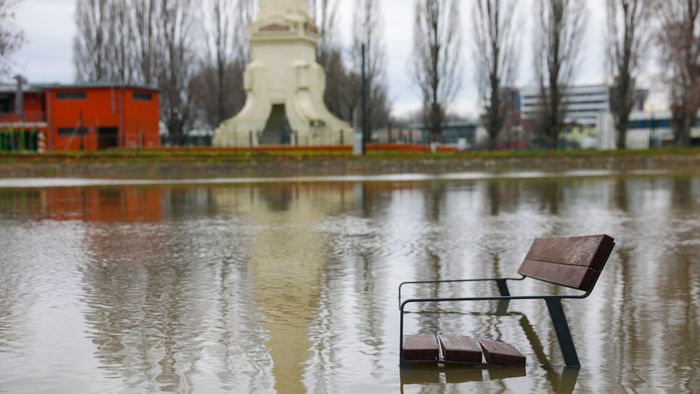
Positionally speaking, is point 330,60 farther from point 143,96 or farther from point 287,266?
point 287,266

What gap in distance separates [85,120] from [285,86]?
46.5 feet

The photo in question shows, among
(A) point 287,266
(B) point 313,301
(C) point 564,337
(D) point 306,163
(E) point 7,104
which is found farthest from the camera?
(E) point 7,104

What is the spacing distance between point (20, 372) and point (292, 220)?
1042 cm

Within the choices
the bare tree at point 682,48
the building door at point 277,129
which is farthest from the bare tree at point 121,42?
the bare tree at point 682,48

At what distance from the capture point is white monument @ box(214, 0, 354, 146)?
1705 inches

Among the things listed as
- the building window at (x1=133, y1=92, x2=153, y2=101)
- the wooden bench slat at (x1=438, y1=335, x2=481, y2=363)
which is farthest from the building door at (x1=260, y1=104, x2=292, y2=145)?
the wooden bench slat at (x1=438, y1=335, x2=481, y2=363)

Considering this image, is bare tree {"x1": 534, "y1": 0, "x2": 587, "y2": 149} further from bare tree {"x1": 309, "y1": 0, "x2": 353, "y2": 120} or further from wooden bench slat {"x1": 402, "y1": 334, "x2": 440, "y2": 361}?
wooden bench slat {"x1": 402, "y1": 334, "x2": 440, "y2": 361}

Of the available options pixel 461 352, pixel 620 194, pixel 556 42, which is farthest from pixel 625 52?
pixel 461 352

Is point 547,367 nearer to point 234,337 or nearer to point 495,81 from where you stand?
point 234,337

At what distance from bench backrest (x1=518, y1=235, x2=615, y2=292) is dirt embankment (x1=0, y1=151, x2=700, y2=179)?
94.9 ft

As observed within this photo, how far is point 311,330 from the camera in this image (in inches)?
258

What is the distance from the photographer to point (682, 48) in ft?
128

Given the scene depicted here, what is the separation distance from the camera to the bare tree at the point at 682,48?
128 feet

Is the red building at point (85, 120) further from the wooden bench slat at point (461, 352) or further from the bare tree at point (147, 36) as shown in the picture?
the wooden bench slat at point (461, 352)
